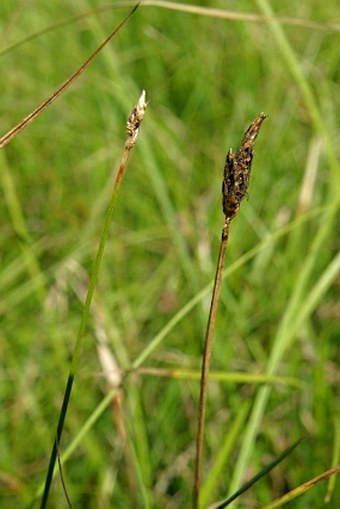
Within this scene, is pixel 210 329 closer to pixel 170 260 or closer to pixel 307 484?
pixel 307 484

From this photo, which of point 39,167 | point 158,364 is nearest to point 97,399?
point 158,364

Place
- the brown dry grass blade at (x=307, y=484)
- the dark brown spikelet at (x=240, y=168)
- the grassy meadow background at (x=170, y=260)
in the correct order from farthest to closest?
the grassy meadow background at (x=170, y=260), the brown dry grass blade at (x=307, y=484), the dark brown spikelet at (x=240, y=168)

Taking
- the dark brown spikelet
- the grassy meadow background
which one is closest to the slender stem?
the dark brown spikelet

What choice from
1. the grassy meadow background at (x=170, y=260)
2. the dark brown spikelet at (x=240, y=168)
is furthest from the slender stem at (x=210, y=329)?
the grassy meadow background at (x=170, y=260)

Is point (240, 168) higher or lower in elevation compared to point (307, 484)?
higher

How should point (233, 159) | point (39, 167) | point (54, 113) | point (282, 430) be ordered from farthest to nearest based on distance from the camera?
point (54, 113) < point (39, 167) < point (282, 430) < point (233, 159)

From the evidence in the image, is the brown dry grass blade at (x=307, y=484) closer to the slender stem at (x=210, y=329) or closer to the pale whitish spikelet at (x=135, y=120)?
the slender stem at (x=210, y=329)

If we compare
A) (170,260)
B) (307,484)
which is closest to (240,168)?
(307,484)

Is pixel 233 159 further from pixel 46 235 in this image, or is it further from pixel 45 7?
pixel 45 7
